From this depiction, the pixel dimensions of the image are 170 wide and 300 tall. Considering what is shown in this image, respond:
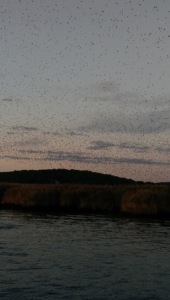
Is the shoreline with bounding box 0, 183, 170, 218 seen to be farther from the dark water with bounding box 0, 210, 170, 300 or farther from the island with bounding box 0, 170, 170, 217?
the dark water with bounding box 0, 210, 170, 300

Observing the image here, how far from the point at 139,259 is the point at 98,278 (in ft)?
12.3

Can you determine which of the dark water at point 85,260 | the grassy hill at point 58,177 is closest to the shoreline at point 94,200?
the dark water at point 85,260

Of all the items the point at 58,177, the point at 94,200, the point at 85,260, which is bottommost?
the point at 85,260

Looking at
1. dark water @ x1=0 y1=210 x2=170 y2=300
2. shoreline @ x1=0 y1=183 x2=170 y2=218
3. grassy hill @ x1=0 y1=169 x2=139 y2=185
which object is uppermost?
grassy hill @ x1=0 y1=169 x2=139 y2=185

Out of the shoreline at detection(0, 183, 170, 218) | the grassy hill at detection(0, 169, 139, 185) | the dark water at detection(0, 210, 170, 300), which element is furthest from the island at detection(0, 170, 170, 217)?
the grassy hill at detection(0, 169, 139, 185)

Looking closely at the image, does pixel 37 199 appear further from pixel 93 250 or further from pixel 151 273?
pixel 151 273

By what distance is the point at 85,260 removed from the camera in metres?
17.8

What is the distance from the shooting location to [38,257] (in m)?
18.2

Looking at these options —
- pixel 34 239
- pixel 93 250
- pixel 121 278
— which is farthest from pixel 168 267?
pixel 34 239

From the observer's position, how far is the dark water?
45.0ft

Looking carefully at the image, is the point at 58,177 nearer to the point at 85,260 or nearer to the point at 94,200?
the point at 94,200

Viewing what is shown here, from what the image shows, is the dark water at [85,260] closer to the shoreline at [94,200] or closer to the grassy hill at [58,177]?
the shoreline at [94,200]

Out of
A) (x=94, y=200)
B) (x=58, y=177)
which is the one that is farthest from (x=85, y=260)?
(x=58, y=177)

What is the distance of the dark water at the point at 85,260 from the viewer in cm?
1371
